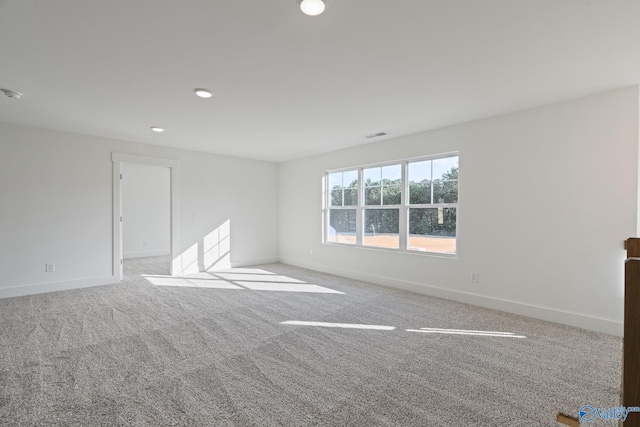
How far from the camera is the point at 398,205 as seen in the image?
16.3ft

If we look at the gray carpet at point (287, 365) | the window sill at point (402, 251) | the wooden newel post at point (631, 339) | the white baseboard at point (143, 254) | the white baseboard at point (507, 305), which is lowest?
the gray carpet at point (287, 365)

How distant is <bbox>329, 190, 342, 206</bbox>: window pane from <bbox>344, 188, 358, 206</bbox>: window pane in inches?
5.8

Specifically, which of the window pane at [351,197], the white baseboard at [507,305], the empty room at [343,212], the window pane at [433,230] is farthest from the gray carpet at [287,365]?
the window pane at [351,197]

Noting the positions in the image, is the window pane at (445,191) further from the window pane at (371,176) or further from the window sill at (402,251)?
the window pane at (371,176)

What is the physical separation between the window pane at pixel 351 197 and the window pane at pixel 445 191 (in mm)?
1611

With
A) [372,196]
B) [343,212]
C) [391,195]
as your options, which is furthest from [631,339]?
[343,212]

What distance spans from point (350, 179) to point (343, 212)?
2.22 ft

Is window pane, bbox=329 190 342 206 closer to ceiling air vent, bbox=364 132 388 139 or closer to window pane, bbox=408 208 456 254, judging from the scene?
ceiling air vent, bbox=364 132 388 139

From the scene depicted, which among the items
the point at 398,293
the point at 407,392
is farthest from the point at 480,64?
the point at 398,293

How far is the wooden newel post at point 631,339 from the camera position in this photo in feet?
2.43

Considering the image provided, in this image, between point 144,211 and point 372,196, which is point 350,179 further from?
point 144,211

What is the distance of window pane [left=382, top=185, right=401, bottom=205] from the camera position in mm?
5000

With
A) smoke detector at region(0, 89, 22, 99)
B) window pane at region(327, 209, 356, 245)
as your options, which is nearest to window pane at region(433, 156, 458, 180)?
window pane at region(327, 209, 356, 245)

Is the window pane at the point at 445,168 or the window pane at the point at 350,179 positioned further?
the window pane at the point at 350,179
